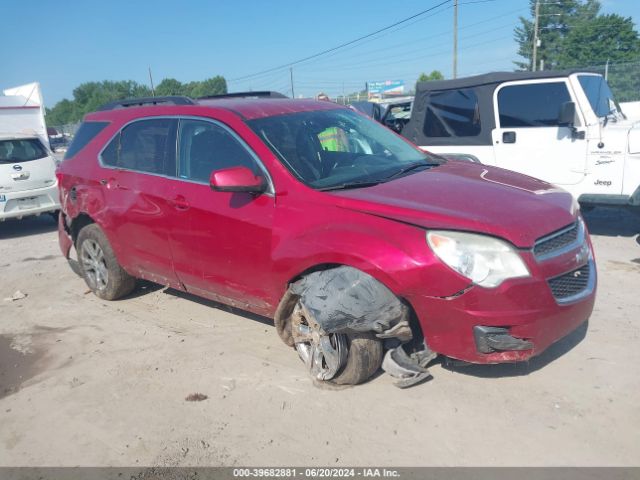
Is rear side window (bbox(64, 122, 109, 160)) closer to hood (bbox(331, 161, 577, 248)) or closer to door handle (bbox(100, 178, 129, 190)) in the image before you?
door handle (bbox(100, 178, 129, 190))

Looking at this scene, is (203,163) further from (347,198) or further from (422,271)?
(422,271)

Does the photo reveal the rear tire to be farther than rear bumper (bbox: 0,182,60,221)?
No

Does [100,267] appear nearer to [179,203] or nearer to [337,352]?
[179,203]

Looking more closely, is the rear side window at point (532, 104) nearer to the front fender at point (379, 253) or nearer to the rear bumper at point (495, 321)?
the rear bumper at point (495, 321)

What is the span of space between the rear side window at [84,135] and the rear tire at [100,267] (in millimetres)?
810

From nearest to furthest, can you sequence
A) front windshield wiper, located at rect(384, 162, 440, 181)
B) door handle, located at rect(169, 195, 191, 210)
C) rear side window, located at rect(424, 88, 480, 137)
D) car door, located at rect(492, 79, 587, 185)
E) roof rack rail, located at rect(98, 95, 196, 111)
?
1. front windshield wiper, located at rect(384, 162, 440, 181)
2. door handle, located at rect(169, 195, 191, 210)
3. roof rack rail, located at rect(98, 95, 196, 111)
4. car door, located at rect(492, 79, 587, 185)
5. rear side window, located at rect(424, 88, 480, 137)

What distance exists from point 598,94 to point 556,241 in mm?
4943

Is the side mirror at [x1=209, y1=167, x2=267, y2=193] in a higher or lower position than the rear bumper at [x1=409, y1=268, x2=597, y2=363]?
higher

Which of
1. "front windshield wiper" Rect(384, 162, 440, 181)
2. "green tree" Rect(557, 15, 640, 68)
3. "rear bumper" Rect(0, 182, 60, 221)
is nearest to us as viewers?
"front windshield wiper" Rect(384, 162, 440, 181)

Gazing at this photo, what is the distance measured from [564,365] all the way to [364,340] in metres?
1.40

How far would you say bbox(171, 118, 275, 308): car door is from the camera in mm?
3930

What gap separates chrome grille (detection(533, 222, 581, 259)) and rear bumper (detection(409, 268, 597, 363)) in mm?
192

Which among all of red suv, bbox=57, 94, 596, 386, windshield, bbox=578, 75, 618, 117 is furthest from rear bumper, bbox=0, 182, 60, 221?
windshield, bbox=578, 75, 618, 117

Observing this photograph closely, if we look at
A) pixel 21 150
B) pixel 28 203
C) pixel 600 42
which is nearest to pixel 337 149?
pixel 28 203
